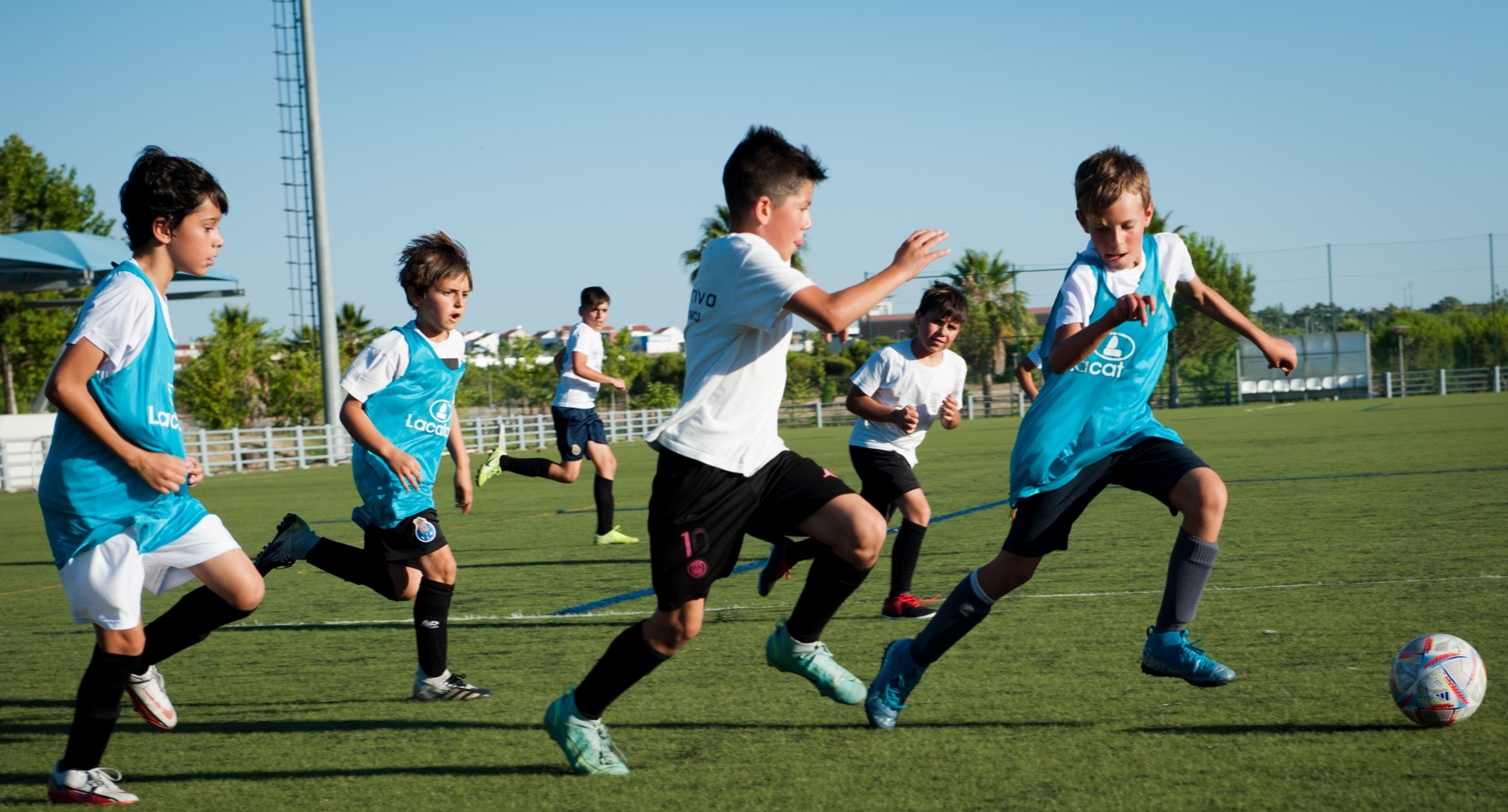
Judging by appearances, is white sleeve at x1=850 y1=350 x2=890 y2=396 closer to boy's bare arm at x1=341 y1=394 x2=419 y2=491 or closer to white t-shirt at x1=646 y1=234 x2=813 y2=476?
boy's bare arm at x1=341 y1=394 x2=419 y2=491

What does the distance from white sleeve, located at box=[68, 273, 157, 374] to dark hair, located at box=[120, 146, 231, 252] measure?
171 mm

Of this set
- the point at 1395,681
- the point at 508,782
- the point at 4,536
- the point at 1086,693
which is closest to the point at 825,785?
the point at 508,782

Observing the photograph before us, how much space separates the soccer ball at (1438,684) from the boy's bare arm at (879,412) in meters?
2.65

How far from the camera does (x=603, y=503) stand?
390 inches

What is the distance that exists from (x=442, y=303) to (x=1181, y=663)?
2972 millimetres

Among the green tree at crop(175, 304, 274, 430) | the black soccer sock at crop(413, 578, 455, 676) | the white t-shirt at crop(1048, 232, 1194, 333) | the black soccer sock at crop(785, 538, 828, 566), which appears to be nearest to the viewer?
the white t-shirt at crop(1048, 232, 1194, 333)

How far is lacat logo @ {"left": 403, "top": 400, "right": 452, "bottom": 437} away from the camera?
5.03m

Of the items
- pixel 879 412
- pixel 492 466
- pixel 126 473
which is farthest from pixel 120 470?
pixel 492 466

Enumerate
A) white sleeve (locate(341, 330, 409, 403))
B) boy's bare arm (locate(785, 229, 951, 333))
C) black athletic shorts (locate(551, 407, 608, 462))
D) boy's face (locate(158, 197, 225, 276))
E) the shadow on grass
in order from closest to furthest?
boy's bare arm (locate(785, 229, 951, 333))
the shadow on grass
boy's face (locate(158, 197, 225, 276))
white sleeve (locate(341, 330, 409, 403))
black athletic shorts (locate(551, 407, 608, 462))

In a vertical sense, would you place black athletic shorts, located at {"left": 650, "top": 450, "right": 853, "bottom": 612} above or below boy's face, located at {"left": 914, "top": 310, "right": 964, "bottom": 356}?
below

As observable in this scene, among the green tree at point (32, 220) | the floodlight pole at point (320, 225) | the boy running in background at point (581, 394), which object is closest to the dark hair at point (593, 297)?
the boy running in background at point (581, 394)

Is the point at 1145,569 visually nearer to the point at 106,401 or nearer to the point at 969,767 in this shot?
the point at 969,767

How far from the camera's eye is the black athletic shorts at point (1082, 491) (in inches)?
157

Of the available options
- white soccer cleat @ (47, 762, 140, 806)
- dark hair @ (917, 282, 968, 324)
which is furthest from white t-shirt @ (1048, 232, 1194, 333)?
white soccer cleat @ (47, 762, 140, 806)
